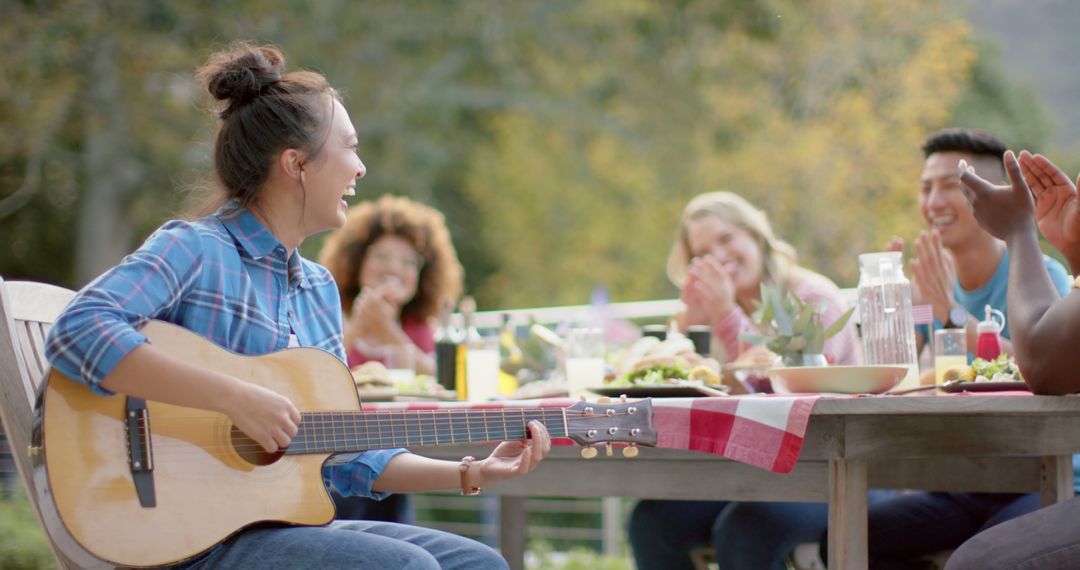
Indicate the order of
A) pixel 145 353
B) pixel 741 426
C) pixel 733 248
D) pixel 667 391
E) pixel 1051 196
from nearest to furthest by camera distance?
pixel 145 353
pixel 741 426
pixel 1051 196
pixel 667 391
pixel 733 248

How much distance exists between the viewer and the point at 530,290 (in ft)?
51.6

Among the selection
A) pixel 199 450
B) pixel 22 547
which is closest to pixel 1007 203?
pixel 199 450

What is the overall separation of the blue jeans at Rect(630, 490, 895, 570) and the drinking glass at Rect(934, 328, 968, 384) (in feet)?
1.21

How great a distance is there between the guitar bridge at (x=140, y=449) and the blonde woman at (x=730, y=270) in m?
1.79

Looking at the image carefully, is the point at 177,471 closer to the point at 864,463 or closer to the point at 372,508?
the point at 864,463

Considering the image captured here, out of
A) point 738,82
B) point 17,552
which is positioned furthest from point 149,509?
point 738,82

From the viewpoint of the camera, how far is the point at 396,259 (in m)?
4.38

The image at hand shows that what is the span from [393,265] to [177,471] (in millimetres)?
2742

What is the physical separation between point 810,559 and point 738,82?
12046 mm

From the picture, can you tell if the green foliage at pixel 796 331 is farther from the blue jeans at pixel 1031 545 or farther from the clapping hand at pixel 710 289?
the clapping hand at pixel 710 289

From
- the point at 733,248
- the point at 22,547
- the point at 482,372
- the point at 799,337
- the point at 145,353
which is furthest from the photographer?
the point at 733,248

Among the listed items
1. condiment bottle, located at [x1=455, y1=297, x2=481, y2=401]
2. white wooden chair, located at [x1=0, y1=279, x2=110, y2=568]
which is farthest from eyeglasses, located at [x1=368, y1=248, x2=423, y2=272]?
white wooden chair, located at [x1=0, y1=279, x2=110, y2=568]

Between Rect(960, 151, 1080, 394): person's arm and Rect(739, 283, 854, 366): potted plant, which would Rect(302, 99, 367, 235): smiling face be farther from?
Rect(960, 151, 1080, 394): person's arm

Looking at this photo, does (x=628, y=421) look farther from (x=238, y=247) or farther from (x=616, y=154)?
(x=616, y=154)
